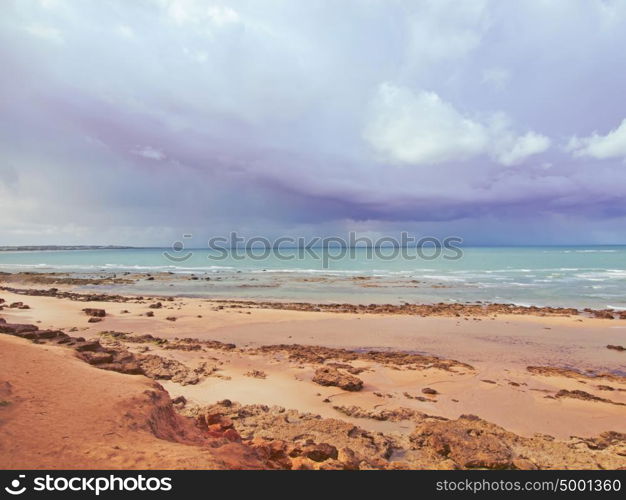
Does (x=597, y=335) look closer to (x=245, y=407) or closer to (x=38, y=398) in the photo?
(x=245, y=407)

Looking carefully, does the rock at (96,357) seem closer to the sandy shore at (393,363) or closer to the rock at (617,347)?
Answer: the sandy shore at (393,363)

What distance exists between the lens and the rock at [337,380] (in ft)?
27.5

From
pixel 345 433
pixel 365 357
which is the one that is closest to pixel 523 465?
pixel 345 433

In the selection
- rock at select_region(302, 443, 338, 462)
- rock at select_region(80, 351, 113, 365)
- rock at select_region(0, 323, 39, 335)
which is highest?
rock at select_region(0, 323, 39, 335)

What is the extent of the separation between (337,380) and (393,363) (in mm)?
3028

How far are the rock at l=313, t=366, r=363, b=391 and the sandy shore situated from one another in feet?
0.25

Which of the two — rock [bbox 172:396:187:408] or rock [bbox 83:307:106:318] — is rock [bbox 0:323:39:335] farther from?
rock [bbox 83:307:106:318]

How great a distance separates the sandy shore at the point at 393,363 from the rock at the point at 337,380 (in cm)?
8

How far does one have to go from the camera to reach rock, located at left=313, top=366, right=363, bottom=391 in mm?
8383

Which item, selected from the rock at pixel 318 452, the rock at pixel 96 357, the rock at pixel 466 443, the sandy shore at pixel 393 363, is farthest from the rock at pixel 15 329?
the rock at pixel 466 443

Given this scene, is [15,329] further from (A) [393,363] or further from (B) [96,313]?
(A) [393,363]

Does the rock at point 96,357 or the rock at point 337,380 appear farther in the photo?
the rock at point 337,380

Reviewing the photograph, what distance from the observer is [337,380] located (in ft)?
28.4

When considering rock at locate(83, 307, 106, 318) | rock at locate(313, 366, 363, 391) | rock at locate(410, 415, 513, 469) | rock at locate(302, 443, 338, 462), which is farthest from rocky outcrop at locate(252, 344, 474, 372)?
rock at locate(83, 307, 106, 318)
